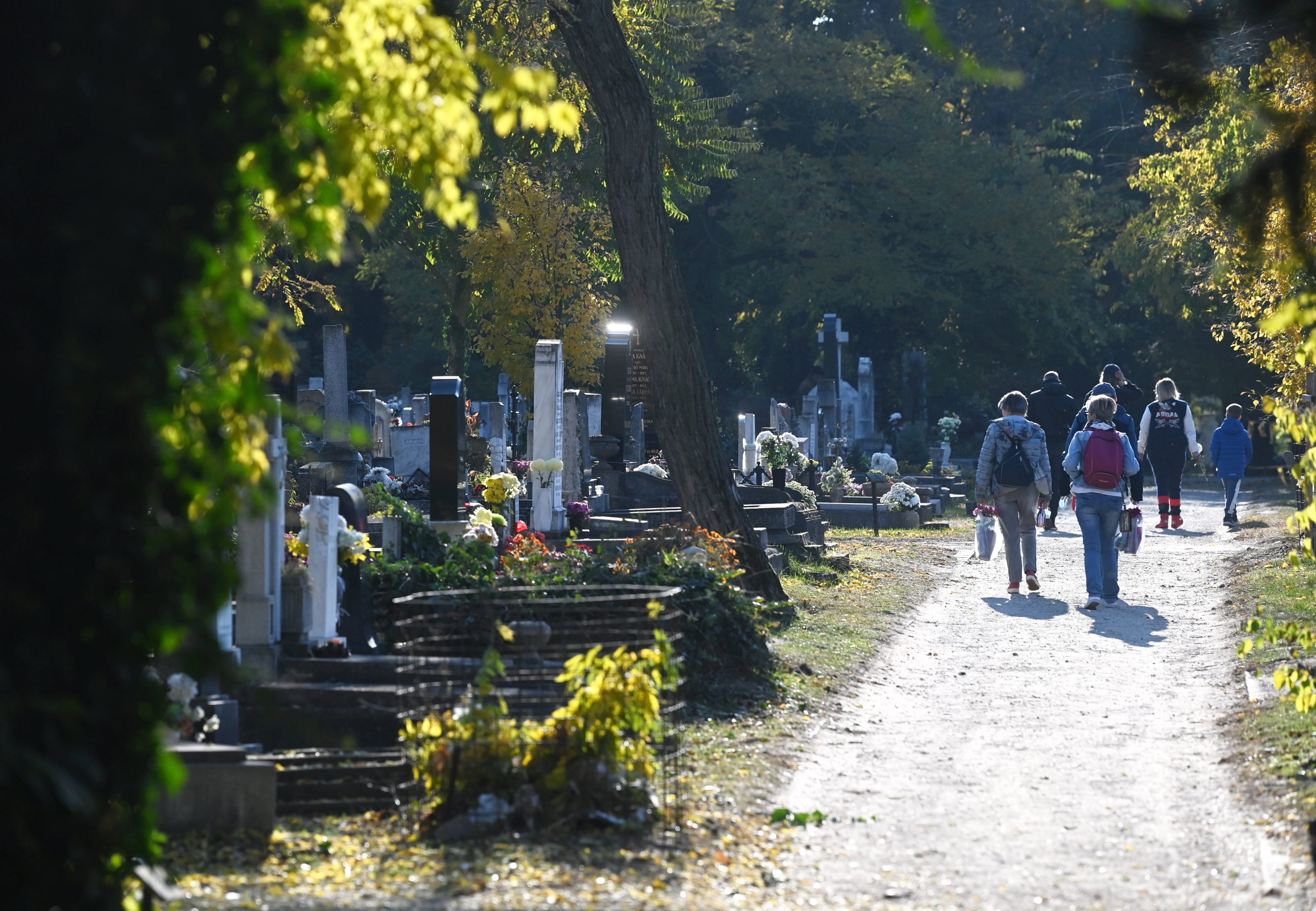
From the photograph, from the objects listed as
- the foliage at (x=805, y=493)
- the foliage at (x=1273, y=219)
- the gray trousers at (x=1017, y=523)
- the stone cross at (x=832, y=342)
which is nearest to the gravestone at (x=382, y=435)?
the foliage at (x=805, y=493)

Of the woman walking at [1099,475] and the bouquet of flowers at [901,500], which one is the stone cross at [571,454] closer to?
the woman walking at [1099,475]

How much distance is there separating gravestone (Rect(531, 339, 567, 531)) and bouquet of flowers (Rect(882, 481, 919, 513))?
30.4 ft

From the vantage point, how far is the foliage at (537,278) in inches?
1266

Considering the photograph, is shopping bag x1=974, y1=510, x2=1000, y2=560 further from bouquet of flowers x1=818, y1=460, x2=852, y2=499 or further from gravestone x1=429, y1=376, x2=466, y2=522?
bouquet of flowers x1=818, y1=460, x2=852, y2=499

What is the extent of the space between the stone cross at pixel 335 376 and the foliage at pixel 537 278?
9.86 meters

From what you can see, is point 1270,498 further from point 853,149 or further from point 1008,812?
point 1008,812

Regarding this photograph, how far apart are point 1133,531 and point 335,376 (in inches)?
435

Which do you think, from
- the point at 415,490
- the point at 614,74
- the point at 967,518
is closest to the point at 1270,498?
the point at 967,518

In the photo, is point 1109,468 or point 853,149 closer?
point 1109,468

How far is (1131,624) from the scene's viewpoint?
12.2m

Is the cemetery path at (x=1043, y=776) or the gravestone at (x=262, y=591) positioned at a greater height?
the gravestone at (x=262, y=591)

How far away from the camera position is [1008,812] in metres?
6.49

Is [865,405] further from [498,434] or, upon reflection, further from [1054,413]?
[498,434]

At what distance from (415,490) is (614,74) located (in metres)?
8.66
